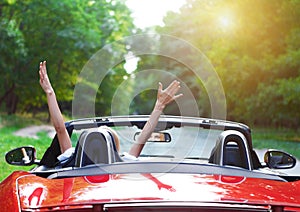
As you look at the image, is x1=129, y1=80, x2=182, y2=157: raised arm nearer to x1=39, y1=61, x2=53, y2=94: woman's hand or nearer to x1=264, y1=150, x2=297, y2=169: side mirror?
x1=39, y1=61, x2=53, y2=94: woman's hand

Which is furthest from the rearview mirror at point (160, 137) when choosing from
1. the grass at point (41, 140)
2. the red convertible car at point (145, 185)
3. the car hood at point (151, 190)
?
the grass at point (41, 140)

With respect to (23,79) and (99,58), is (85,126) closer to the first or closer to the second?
(23,79)

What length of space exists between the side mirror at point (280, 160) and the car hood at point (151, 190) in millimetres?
1118

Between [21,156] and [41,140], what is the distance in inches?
Result: 654

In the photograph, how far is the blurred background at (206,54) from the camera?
25.6 metres

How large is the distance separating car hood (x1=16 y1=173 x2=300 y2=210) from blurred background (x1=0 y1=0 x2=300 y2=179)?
1092 cm

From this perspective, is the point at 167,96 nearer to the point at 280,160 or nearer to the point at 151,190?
the point at 280,160

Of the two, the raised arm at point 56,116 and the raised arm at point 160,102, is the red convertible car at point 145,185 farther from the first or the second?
the raised arm at point 160,102

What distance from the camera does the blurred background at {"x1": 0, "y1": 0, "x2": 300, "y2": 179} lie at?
1009 inches

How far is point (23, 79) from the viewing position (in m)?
37.3

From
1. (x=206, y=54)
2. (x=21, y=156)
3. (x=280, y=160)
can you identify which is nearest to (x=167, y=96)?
(x=280, y=160)

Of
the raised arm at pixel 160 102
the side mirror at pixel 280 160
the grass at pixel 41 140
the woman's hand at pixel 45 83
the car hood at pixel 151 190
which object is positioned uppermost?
the woman's hand at pixel 45 83

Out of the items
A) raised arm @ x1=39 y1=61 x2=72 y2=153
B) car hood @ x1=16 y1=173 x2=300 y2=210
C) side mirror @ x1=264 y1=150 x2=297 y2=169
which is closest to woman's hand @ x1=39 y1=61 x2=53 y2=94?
raised arm @ x1=39 y1=61 x2=72 y2=153

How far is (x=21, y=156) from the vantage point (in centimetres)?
461
